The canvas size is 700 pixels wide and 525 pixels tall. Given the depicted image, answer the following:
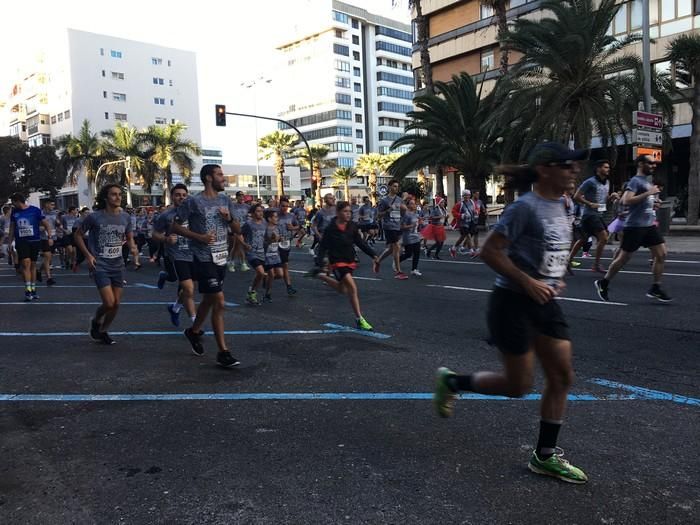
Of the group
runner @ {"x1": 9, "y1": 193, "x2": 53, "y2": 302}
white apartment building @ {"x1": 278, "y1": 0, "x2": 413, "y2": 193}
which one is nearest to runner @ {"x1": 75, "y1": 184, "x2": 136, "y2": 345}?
runner @ {"x1": 9, "y1": 193, "x2": 53, "y2": 302}

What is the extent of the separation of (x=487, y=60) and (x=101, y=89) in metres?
61.7

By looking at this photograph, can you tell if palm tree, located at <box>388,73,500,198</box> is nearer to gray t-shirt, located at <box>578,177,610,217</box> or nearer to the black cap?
gray t-shirt, located at <box>578,177,610,217</box>

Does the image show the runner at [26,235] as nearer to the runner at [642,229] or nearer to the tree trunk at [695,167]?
the runner at [642,229]

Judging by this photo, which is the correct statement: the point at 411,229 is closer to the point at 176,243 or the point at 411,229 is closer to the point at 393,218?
the point at 393,218

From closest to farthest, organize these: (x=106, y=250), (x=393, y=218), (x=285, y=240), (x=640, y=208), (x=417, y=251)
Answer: (x=106, y=250) → (x=640, y=208) → (x=285, y=240) → (x=417, y=251) → (x=393, y=218)

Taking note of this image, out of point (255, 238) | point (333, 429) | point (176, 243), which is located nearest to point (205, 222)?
point (176, 243)

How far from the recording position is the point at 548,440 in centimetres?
312

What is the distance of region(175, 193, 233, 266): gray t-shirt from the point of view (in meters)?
5.65

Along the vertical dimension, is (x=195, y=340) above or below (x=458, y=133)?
below

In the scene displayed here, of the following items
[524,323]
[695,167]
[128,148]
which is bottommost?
[524,323]

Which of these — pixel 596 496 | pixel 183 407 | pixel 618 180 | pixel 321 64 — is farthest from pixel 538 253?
pixel 321 64

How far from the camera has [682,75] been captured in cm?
2336

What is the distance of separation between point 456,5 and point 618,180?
17.2 meters

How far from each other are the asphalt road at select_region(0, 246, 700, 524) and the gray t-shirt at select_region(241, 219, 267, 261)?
8.29 ft
